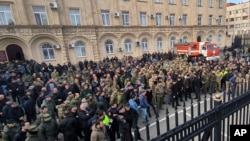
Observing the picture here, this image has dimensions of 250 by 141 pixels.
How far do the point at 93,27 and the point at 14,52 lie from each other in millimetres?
9001

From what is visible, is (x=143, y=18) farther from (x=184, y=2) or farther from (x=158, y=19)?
(x=184, y=2)

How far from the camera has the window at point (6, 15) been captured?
51.5 feet

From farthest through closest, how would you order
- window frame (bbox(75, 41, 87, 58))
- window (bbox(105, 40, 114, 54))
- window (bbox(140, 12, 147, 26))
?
window (bbox(140, 12, 147, 26)) → window (bbox(105, 40, 114, 54)) → window frame (bbox(75, 41, 87, 58))

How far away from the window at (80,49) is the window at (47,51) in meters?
2.86

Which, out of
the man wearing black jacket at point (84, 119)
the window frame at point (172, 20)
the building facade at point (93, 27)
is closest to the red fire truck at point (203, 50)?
the building facade at point (93, 27)

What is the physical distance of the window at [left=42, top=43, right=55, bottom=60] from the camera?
18.1 m

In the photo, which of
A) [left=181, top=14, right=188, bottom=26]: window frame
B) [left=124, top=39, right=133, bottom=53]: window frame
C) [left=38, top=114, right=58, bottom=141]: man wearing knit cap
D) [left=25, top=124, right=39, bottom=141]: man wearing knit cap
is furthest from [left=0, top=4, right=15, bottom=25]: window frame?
[left=181, top=14, right=188, bottom=26]: window frame

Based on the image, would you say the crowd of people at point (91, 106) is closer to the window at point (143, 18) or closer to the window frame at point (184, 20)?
the window at point (143, 18)

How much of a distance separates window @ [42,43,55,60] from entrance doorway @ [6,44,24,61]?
2.12 metres

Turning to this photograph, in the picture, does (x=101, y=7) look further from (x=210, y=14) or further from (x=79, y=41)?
(x=210, y=14)

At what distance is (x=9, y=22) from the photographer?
16.0 m

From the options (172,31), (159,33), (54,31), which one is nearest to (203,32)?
(172,31)

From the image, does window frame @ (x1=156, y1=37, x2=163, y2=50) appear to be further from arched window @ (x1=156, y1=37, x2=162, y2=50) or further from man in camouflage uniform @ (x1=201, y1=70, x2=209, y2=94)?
man in camouflage uniform @ (x1=201, y1=70, x2=209, y2=94)

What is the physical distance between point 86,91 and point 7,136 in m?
3.52
